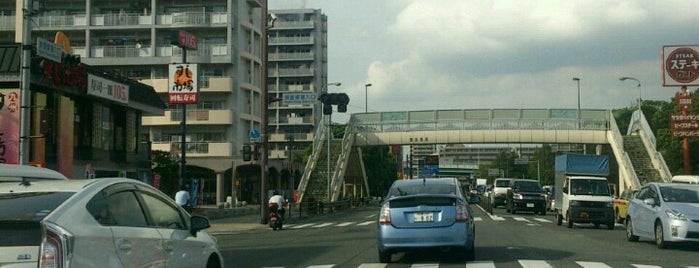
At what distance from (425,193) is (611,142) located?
45786 millimetres

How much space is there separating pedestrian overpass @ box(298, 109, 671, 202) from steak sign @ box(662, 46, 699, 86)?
19.8 metres

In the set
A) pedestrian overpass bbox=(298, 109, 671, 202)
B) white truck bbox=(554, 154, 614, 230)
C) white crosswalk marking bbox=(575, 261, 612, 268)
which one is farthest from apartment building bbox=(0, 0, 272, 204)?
white crosswalk marking bbox=(575, 261, 612, 268)

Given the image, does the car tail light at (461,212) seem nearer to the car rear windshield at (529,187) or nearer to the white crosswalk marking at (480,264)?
the white crosswalk marking at (480,264)

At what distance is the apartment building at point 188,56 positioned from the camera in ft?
207

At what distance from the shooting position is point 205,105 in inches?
2559

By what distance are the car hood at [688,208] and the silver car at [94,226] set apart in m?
11.9

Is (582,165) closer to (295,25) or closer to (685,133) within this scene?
(685,133)

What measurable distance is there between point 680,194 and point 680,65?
18854 millimetres

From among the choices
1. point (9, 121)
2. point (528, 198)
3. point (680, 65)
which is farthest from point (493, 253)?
point (528, 198)

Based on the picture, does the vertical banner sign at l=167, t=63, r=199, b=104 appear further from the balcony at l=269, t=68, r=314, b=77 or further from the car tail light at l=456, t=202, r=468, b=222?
the balcony at l=269, t=68, r=314, b=77

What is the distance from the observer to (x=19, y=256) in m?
5.26

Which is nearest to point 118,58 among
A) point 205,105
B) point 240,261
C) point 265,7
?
point 205,105

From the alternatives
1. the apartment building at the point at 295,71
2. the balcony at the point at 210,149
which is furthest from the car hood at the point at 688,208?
the apartment building at the point at 295,71

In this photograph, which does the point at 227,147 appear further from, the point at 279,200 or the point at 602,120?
the point at 279,200
